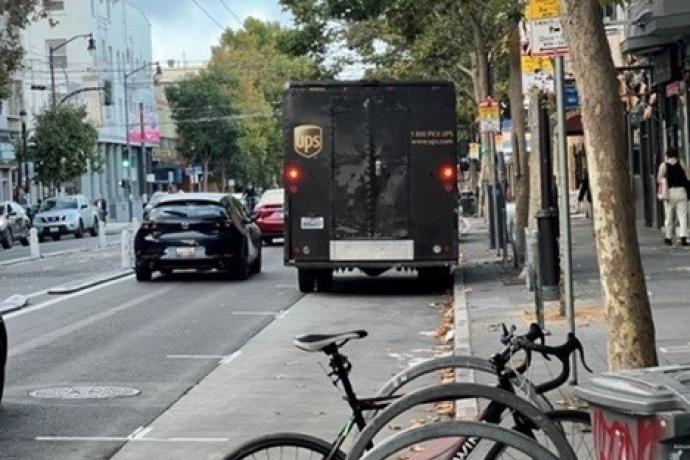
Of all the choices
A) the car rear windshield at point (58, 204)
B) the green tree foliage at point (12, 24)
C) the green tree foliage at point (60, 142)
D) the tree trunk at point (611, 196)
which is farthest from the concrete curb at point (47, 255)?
the tree trunk at point (611, 196)

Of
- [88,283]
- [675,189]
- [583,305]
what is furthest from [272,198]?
[583,305]

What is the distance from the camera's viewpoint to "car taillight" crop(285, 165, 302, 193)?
20.5 meters

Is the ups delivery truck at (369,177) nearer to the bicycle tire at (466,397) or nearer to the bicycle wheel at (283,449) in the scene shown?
the bicycle wheel at (283,449)

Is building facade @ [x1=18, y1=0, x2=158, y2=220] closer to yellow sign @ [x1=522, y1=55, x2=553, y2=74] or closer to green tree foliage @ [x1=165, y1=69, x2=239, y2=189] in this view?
green tree foliage @ [x1=165, y1=69, x2=239, y2=189]

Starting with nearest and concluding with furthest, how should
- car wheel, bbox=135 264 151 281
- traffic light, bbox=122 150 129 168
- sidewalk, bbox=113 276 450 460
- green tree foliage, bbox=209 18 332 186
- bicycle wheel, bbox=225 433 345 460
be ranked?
bicycle wheel, bbox=225 433 345 460 → sidewalk, bbox=113 276 450 460 → car wheel, bbox=135 264 151 281 → traffic light, bbox=122 150 129 168 → green tree foliage, bbox=209 18 332 186

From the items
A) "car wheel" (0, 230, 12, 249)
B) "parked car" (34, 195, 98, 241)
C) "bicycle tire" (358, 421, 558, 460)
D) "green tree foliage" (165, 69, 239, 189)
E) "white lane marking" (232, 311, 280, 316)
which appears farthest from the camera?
"green tree foliage" (165, 69, 239, 189)

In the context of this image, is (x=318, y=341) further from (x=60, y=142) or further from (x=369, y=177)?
(x=60, y=142)

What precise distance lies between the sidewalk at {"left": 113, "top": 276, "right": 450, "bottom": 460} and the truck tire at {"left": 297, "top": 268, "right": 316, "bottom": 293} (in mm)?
1346

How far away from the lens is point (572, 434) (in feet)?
20.7

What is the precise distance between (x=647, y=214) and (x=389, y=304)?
1599 centimetres

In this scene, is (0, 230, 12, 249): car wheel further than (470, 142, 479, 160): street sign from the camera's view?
No

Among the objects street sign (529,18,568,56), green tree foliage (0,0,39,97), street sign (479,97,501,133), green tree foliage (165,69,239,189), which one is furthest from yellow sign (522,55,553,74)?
green tree foliage (165,69,239,189)

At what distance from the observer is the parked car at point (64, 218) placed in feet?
175

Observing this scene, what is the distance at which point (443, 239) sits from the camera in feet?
66.9
